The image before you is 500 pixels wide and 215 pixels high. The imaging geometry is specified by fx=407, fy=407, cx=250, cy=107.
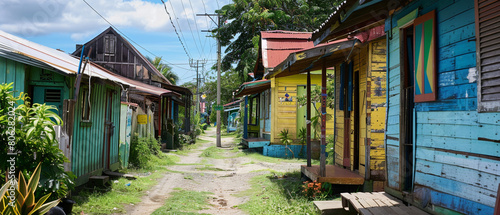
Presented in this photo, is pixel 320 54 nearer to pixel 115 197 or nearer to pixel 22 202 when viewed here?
pixel 115 197

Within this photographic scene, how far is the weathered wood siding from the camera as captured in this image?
7816 mm

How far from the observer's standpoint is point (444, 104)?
4539 mm

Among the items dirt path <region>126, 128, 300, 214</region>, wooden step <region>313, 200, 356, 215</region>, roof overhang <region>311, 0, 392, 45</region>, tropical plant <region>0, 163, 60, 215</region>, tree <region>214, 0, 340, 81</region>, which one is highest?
tree <region>214, 0, 340, 81</region>

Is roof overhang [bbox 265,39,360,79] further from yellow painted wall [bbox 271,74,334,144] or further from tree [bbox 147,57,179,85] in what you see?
tree [bbox 147,57,179,85]

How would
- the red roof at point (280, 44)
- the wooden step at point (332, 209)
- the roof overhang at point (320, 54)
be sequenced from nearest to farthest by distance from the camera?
the wooden step at point (332, 209)
the roof overhang at point (320, 54)
the red roof at point (280, 44)

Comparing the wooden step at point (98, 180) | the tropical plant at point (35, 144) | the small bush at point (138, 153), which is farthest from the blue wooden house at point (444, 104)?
the small bush at point (138, 153)

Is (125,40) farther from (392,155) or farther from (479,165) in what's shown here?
(479,165)

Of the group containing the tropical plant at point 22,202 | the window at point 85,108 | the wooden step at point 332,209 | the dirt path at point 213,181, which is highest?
the window at point 85,108

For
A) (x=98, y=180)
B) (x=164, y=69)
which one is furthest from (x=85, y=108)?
(x=164, y=69)

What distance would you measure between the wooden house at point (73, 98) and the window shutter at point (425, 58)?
4855 millimetres

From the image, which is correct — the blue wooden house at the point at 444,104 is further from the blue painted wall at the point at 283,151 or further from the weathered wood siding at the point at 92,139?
the blue painted wall at the point at 283,151

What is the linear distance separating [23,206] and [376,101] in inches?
234

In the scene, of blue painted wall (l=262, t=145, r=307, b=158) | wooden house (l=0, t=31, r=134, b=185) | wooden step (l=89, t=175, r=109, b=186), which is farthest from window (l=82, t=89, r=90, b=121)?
blue painted wall (l=262, t=145, r=307, b=158)

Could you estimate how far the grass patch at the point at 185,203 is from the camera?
22.7 ft
